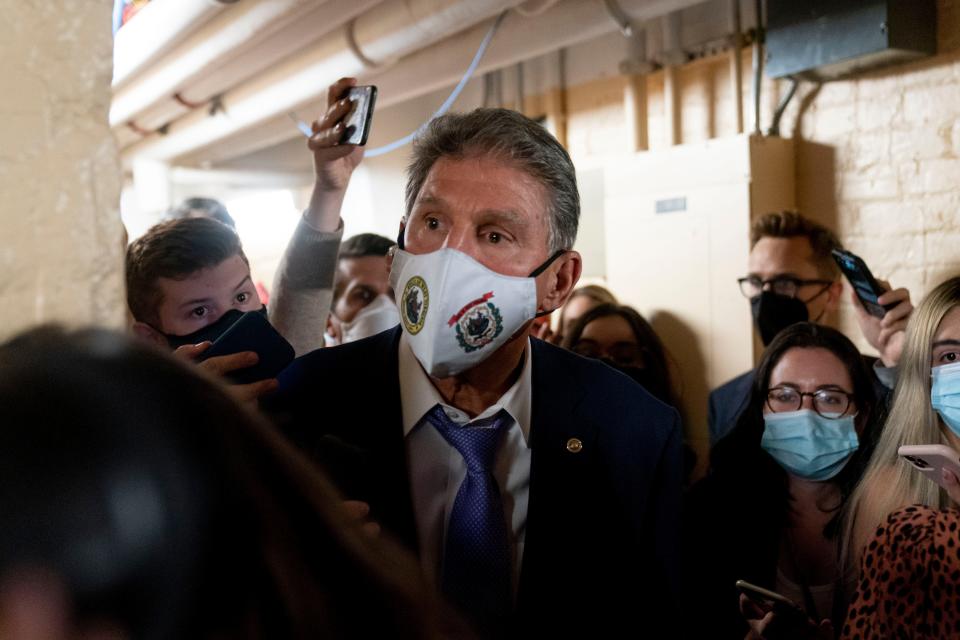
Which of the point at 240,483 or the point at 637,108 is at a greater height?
the point at 637,108

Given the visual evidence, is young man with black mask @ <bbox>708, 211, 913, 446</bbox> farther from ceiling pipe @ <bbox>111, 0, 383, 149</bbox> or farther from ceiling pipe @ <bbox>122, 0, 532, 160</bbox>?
ceiling pipe @ <bbox>111, 0, 383, 149</bbox>

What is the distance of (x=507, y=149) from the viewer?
4.61 ft

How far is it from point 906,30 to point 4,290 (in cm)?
329

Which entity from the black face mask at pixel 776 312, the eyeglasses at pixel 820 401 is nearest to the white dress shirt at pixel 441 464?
the eyeglasses at pixel 820 401

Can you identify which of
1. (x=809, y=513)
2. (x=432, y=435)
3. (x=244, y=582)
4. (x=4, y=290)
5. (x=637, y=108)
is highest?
(x=637, y=108)

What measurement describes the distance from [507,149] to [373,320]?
141 cm

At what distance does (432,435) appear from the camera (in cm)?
145

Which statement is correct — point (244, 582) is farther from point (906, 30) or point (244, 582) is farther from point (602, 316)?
point (906, 30)

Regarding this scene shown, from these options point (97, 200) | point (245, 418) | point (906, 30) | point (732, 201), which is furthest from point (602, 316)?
point (245, 418)

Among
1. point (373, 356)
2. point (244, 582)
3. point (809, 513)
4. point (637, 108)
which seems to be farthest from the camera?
point (637, 108)

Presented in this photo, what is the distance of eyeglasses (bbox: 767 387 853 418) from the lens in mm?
2201

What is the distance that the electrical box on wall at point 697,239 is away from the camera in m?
3.71

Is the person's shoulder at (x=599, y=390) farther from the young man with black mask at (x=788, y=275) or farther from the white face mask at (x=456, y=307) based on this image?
the young man with black mask at (x=788, y=275)

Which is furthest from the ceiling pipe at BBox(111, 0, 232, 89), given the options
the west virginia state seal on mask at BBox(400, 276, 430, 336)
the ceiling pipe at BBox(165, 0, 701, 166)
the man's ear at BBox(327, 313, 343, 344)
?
the west virginia state seal on mask at BBox(400, 276, 430, 336)
